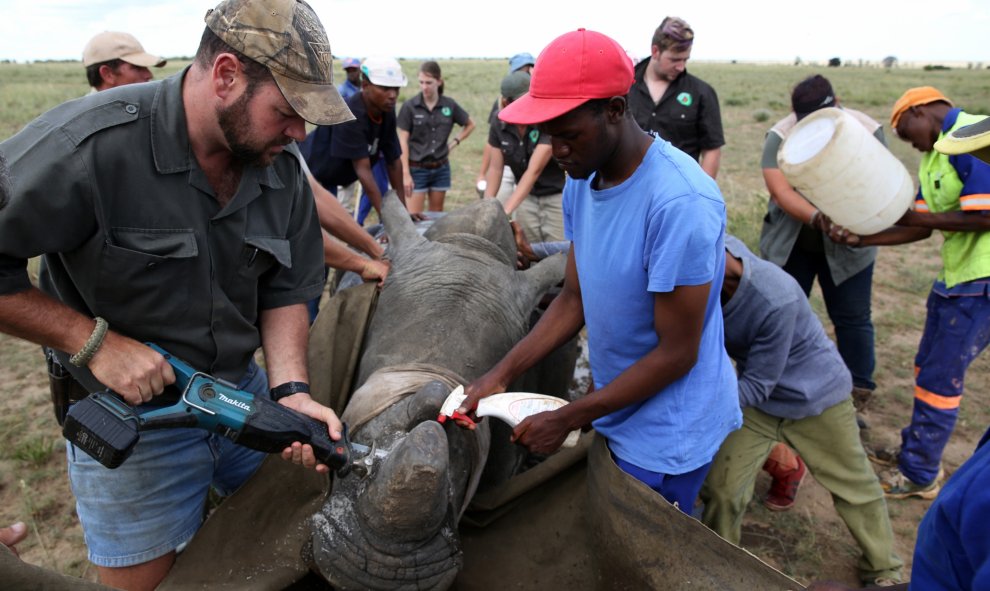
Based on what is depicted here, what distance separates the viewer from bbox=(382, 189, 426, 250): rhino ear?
4.44 meters

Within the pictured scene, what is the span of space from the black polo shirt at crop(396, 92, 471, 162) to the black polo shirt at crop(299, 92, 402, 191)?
2.02 meters

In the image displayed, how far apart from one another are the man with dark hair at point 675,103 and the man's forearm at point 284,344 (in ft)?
13.6

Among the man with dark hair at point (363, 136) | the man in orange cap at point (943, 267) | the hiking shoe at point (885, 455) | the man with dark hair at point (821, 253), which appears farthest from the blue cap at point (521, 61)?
the hiking shoe at point (885, 455)

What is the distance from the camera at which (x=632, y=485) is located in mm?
2801

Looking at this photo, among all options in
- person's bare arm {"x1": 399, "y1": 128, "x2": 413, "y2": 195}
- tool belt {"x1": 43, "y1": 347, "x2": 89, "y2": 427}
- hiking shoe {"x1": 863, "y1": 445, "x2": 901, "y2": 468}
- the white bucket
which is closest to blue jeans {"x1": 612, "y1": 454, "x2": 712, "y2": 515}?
tool belt {"x1": 43, "y1": 347, "x2": 89, "y2": 427}

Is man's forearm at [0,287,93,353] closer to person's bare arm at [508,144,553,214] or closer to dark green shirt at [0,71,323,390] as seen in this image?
dark green shirt at [0,71,323,390]

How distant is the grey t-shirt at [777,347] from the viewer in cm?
344

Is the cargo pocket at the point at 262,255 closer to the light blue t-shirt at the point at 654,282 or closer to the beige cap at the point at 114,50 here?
the light blue t-shirt at the point at 654,282

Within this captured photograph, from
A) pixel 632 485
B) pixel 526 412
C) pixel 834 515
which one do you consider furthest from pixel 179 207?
pixel 834 515

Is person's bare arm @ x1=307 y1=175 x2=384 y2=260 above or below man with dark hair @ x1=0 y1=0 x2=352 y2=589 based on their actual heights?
below

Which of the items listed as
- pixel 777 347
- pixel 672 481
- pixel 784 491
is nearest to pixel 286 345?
pixel 672 481

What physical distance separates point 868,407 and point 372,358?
4.81m

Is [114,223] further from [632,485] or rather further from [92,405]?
[632,485]

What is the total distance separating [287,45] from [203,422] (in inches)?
51.7
